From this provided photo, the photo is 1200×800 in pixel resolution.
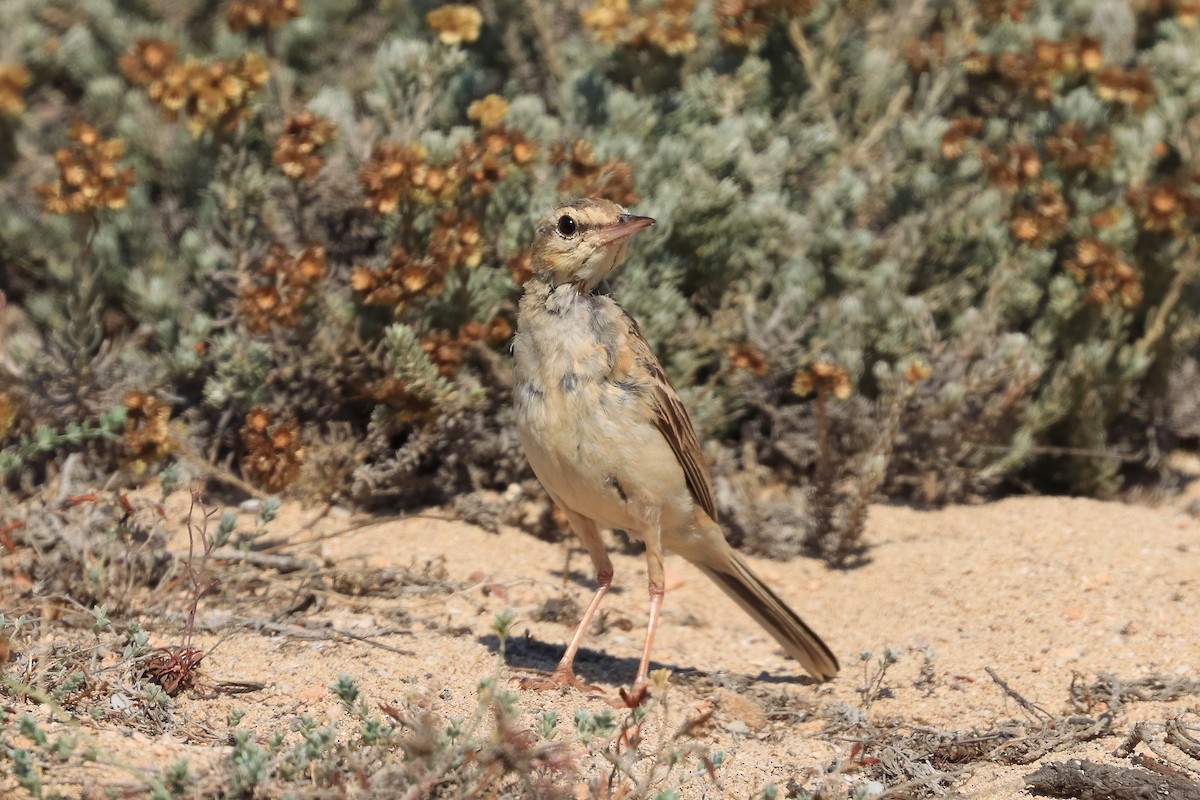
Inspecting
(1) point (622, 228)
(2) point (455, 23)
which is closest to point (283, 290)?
(2) point (455, 23)

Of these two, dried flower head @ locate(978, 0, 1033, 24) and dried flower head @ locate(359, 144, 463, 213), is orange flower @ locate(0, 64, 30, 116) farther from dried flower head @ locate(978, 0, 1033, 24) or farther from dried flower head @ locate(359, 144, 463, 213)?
dried flower head @ locate(978, 0, 1033, 24)

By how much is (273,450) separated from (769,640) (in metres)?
2.43

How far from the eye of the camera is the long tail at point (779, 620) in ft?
18.0

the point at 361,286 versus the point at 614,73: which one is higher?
the point at 614,73

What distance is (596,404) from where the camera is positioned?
5043mm

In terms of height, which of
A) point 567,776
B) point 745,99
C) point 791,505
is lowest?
point 791,505

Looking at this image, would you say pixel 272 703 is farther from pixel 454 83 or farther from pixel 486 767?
pixel 454 83

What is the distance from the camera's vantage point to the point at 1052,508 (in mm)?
7055

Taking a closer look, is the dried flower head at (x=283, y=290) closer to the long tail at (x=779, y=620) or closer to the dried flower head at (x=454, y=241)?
the dried flower head at (x=454, y=241)

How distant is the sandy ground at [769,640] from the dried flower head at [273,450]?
336 millimetres

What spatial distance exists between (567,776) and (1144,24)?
7088 millimetres

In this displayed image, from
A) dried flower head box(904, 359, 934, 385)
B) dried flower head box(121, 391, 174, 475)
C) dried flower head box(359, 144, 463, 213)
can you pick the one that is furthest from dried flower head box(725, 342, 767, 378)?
dried flower head box(121, 391, 174, 475)

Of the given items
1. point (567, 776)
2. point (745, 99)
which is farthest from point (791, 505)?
point (567, 776)

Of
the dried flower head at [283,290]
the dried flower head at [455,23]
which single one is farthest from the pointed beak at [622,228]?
the dried flower head at [455,23]
